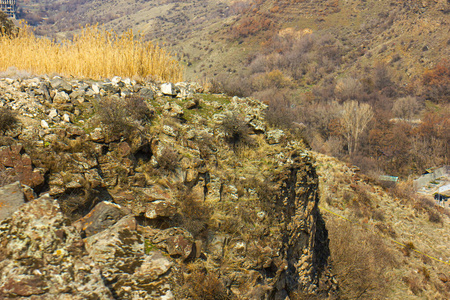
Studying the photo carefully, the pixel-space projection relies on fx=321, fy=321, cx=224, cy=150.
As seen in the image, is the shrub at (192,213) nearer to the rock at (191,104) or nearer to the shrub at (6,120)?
the rock at (191,104)

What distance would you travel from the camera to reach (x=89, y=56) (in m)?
7.52

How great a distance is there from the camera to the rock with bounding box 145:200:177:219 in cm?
475

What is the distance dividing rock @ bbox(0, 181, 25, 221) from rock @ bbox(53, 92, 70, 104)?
8.27 ft

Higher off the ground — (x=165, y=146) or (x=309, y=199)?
(x=165, y=146)

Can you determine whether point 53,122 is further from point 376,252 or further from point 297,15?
point 297,15

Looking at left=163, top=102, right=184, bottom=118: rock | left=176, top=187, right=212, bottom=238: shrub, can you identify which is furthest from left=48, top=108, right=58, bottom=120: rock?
left=176, top=187, right=212, bottom=238: shrub

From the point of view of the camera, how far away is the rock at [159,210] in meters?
4.75

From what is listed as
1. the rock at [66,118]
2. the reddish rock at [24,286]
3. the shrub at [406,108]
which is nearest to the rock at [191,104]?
the rock at [66,118]

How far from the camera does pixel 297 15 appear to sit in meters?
88.5

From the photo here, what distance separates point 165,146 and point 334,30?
81.5 m

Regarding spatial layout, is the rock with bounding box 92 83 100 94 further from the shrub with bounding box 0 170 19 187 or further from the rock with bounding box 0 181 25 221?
the rock with bounding box 0 181 25 221

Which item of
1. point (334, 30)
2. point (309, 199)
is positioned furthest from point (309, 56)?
point (309, 199)

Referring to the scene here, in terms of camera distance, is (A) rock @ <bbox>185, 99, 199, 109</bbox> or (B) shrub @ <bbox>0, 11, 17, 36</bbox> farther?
(B) shrub @ <bbox>0, 11, 17, 36</bbox>

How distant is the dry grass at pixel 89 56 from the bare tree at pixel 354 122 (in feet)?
135
